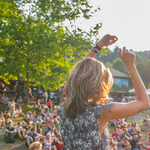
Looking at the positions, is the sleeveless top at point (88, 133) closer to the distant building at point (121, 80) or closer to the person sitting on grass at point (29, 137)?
the person sitting on grass at point (29, 137)

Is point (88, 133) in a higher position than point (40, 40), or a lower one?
lower

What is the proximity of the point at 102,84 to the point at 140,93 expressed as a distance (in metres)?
0.29

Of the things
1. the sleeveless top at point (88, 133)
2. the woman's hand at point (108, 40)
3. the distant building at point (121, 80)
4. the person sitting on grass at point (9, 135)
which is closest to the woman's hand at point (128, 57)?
the sleeveless top at point (88, 133)

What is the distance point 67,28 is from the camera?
1706 centimetres

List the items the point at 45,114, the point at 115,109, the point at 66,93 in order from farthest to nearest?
1. the point at 45,114
2. the point at 66,93
3. the point at 115,109

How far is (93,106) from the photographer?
142 centimetres

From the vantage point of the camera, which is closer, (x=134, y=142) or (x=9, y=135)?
(x=9, y=135)

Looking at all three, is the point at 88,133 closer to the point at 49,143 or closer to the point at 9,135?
the point at 49,143

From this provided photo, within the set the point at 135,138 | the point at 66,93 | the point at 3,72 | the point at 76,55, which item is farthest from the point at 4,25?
the point at 66,93

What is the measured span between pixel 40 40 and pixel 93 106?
14416mm

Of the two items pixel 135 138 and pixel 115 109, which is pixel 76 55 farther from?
pixel 115 109

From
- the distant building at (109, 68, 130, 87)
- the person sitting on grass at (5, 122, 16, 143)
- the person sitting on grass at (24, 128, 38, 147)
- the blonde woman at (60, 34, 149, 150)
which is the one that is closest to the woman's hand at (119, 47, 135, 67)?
the blonde woman at (60, 34, 149, 150)

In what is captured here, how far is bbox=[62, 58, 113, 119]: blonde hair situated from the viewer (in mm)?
1410

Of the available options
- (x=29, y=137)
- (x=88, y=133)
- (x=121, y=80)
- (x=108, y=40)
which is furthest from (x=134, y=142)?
(x=121, y=80)
